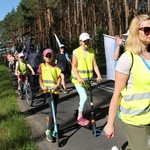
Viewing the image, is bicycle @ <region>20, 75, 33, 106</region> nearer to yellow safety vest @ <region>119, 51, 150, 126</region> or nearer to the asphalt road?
the asphalt road

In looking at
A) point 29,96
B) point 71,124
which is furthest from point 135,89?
point 29,96

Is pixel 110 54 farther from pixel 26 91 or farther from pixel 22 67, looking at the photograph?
pixel 22 67

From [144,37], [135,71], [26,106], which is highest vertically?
[144,37]

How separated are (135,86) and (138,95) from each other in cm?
8

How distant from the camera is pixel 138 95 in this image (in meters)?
2.84

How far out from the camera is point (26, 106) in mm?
10211

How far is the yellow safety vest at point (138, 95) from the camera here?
9.24ft

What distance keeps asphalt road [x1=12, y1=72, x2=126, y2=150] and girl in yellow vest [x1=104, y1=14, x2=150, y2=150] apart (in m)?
2.57

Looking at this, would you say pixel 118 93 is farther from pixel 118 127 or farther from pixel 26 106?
pixel 26 106

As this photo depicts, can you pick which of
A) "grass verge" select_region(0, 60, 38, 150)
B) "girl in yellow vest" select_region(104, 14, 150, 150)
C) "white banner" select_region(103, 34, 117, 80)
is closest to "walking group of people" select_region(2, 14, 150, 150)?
"girl in yellow vest" select_region(104, 14, 150, 150)

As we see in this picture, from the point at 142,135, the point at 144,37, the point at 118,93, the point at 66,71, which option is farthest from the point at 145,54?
the point at 66,71

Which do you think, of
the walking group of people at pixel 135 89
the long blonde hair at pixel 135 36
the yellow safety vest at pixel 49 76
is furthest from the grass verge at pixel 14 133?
the long blonde hair at pixel 135 36

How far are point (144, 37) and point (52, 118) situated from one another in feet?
11.6

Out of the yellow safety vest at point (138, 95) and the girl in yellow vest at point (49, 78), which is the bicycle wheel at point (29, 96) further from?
the yellow safety vest at point (138, 95)
